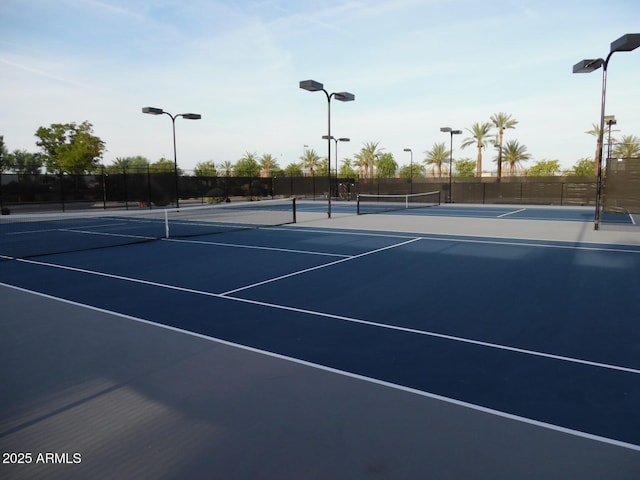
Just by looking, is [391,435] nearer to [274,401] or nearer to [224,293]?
[274,401]

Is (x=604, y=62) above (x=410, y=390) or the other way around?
above

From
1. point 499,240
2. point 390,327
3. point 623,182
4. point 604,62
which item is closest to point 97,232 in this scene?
point 499,240

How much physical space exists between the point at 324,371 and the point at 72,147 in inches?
2090

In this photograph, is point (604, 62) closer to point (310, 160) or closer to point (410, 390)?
point (410, 390)

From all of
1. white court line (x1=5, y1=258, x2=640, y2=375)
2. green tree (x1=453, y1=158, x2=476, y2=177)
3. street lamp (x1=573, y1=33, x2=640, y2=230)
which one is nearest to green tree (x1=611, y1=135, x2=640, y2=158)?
green tree (x1=453, y1=158, x2=476, y2=177)

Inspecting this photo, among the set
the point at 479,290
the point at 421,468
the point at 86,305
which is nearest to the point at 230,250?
the point at 86,305

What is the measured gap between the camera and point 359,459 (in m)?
2.89

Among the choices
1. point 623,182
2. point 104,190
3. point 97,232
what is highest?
point 623,182

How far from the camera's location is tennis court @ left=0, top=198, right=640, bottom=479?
116 inches

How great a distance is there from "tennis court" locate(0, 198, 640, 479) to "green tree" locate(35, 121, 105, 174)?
42.2 metres

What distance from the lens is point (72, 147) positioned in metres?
49.0

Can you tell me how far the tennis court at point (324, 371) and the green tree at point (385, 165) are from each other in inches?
2590

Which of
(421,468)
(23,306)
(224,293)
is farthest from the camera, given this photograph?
A: (224,293)

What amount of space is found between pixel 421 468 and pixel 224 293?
5.08m
